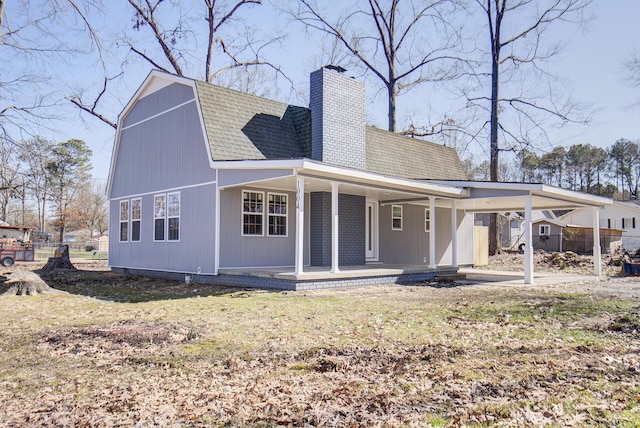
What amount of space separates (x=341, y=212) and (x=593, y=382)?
33.9ft

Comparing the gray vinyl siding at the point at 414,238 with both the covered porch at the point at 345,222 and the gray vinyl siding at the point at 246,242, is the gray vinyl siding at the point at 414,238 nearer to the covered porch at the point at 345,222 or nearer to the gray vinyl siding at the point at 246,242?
the covered porch at the point at 345,222

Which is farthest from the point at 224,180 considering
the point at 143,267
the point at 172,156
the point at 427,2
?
the point at 427,2

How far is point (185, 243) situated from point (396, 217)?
758 cm

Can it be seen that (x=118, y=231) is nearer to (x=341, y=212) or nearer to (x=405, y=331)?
(x=341, y=212)

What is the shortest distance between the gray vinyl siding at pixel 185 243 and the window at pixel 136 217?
0.75 ft

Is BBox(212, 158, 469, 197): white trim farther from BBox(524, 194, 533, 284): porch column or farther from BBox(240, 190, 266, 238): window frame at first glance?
BBox(524, 194, 533, 284): porch column

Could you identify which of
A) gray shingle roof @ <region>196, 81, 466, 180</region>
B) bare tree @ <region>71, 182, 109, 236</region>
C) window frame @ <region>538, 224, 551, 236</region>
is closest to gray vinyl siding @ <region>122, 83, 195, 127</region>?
gray shingle roof @ <region>196, 81, 466, 180</region>

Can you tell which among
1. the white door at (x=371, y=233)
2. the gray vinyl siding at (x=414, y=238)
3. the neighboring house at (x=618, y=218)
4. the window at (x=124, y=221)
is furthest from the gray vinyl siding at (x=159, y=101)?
the neighboring house at (x=618, y=218)

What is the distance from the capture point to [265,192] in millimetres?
13508

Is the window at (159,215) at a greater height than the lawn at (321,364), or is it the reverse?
the window at (159,215)

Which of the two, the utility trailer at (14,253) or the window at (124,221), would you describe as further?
the utility trailer at (14,253)

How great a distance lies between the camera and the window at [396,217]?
17219 millimetres

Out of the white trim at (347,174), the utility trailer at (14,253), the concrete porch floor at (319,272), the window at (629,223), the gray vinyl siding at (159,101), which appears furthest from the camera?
the window at (629,223)

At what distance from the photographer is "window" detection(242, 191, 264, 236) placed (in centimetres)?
1304
